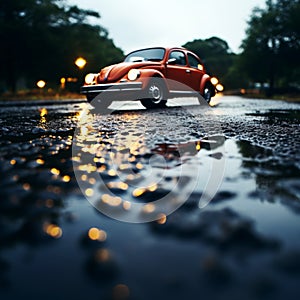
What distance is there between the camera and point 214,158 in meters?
2.64

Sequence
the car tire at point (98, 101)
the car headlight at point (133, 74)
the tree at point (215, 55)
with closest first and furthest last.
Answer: the car headlight at point (133, 74) < the car tire at point (98, 101) < the tree at point (215, 55)

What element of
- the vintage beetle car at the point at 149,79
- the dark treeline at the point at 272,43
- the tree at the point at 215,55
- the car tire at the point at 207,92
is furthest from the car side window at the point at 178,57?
the tree at the point at 215,55

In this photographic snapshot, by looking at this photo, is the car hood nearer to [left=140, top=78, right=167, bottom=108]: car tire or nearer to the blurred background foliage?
[left=140, top=78, right=167, bottom=108]: car tire

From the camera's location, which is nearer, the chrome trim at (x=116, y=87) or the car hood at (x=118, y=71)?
the chrome trim at (x=116, y=87)

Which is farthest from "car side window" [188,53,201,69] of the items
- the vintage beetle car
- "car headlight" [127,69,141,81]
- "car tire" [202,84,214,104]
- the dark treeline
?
the dark treeline

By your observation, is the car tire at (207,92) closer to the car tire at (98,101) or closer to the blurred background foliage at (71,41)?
the car tire at (98,101)

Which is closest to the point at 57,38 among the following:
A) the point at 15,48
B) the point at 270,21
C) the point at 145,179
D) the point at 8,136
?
the point at 15,48

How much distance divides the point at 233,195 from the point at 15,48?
3300 cm

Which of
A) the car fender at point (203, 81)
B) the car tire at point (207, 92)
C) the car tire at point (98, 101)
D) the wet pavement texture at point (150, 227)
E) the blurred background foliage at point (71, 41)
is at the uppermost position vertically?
the blurred background foliage at point (71, 41)

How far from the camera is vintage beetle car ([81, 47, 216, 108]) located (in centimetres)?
845

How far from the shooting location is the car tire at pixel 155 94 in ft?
28.6

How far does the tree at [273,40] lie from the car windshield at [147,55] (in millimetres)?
27590

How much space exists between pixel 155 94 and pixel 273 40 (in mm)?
30779

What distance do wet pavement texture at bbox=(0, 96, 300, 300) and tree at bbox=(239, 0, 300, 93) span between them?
114 feet
